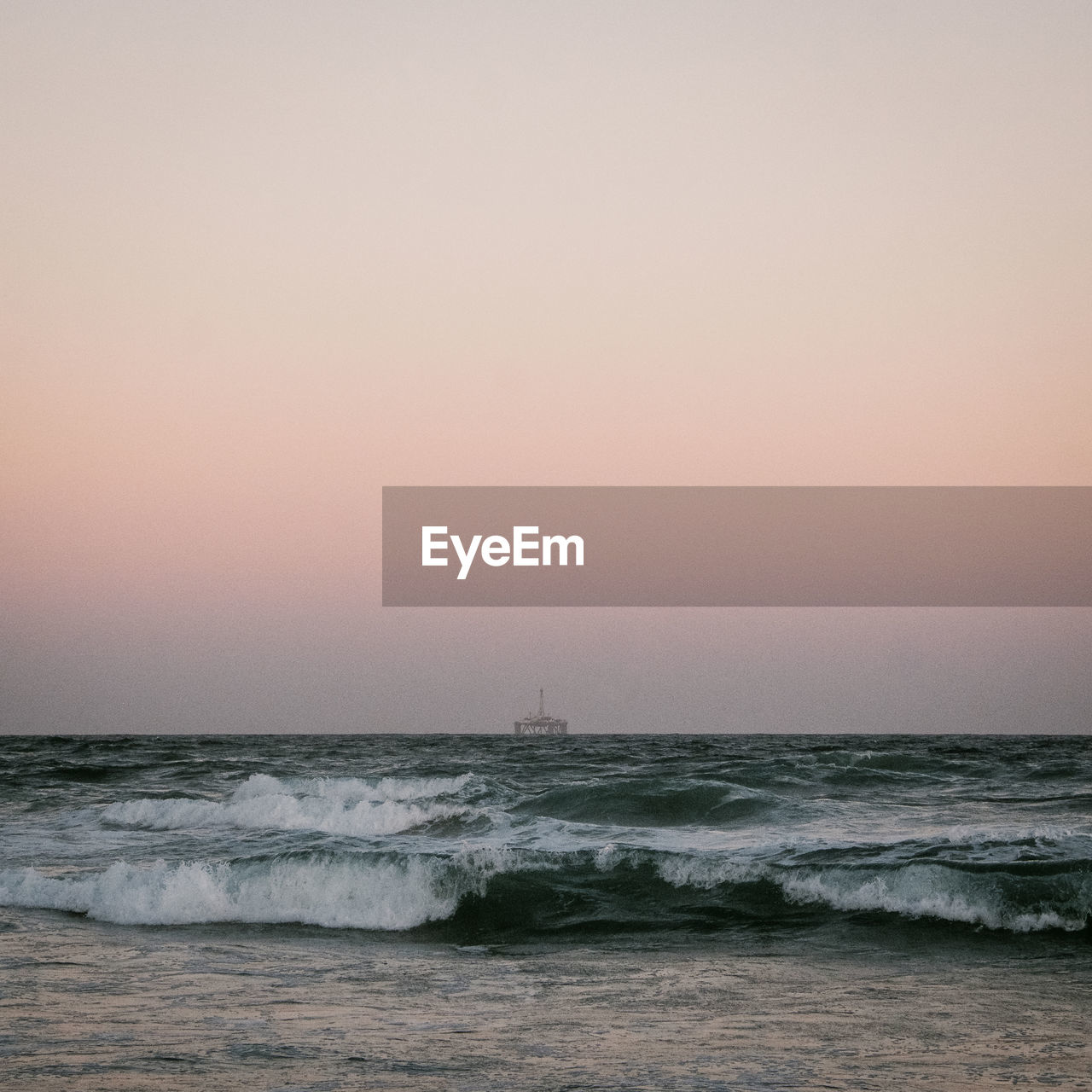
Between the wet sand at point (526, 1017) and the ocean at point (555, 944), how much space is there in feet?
0.11

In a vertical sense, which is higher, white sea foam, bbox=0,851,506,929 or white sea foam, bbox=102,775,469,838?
white sea foam, bbox=0,851,506,929

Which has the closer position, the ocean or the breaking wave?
the ocean

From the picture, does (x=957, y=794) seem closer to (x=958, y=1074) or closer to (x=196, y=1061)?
(x=958, y=1074)

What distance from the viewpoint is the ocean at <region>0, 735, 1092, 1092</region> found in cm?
724

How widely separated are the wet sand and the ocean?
0.11 feet

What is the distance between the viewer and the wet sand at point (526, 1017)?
6.92m

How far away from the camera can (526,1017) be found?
838 centimetres

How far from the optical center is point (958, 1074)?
693 centimetres

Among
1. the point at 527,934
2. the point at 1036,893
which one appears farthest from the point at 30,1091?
the point at 1036,893

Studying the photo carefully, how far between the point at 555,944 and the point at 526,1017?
135 inches

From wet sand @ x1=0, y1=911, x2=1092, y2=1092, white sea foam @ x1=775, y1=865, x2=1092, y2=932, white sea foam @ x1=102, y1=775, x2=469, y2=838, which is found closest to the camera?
wet sand @ x1=0, y1=911, x2=1092, y2=1092

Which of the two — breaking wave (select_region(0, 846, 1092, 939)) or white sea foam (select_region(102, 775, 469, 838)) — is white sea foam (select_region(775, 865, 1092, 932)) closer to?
breaking wave (select_region(0, 846, 1092, 939))

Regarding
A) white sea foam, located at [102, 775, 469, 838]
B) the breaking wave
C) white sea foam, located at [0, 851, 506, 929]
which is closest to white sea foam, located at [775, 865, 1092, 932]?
the breaking wave

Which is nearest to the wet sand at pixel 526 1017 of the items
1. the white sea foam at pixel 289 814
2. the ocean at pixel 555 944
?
the ocean at pixel 555 944
